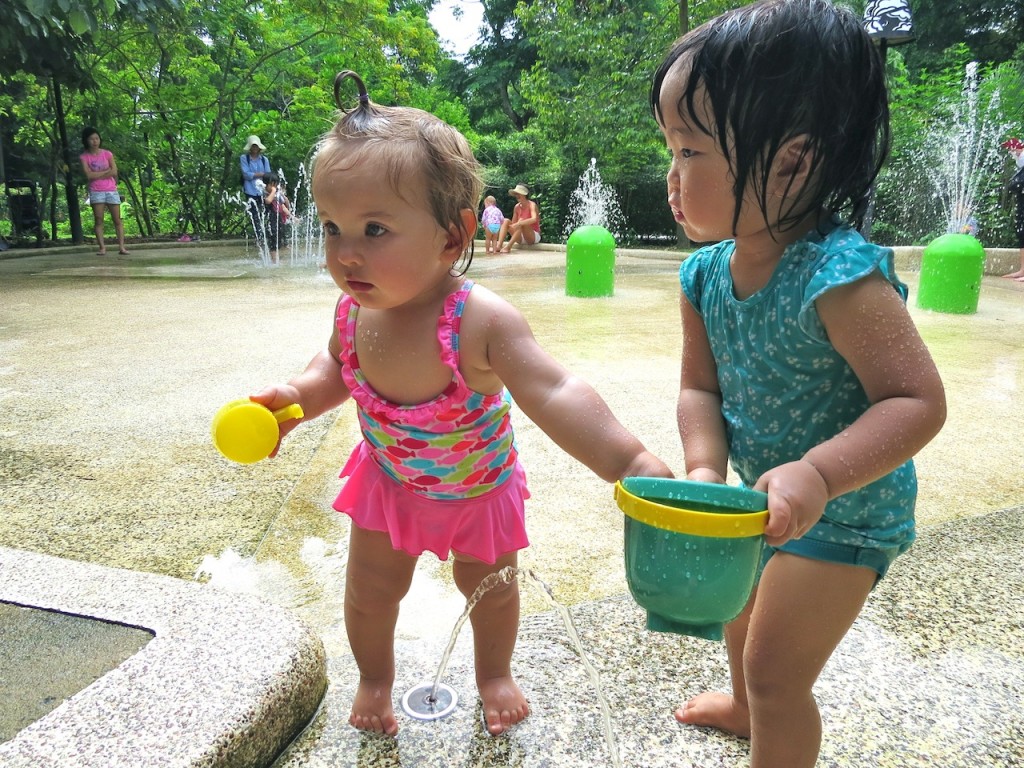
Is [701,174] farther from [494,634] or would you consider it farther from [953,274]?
[953,274]

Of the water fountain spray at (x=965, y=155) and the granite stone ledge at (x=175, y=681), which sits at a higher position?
the water fountain spray at (x=965, y=155)

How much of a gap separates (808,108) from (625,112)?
15549 mm

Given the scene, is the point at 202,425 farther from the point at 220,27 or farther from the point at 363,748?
the point at 220,27

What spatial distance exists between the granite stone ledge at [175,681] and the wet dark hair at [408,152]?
913 millimetres

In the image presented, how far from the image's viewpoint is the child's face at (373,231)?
1.41 metres

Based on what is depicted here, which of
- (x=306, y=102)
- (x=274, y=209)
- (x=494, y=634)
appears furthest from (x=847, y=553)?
(x=306, y=102)

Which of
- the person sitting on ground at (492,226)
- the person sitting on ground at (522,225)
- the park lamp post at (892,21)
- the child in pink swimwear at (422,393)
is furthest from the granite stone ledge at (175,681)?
the person sitting on ground at (492,226)

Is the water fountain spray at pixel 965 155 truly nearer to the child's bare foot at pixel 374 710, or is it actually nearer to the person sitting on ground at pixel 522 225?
the person sitting on ground at pixel 522 225

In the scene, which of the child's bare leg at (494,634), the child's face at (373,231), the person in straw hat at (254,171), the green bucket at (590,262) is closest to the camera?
the child's face at (373,231)

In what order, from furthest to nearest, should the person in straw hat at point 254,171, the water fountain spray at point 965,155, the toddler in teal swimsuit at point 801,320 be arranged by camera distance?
1. the water fountain spray at point 965,155
2. the person in straw hat at point 254,171
3. the toddler in teal swimsuit at point 801,320

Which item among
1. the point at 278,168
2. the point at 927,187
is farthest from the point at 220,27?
the point at 927,187

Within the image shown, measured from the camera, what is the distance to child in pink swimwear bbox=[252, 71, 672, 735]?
1417 mm

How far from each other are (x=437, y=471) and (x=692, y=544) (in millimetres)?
681

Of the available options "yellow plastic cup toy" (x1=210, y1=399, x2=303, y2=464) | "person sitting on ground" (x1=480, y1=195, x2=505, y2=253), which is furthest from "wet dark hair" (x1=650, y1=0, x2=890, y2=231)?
"person sitting on ground" (x1=480, y1=195, x2=505, y2=253)
